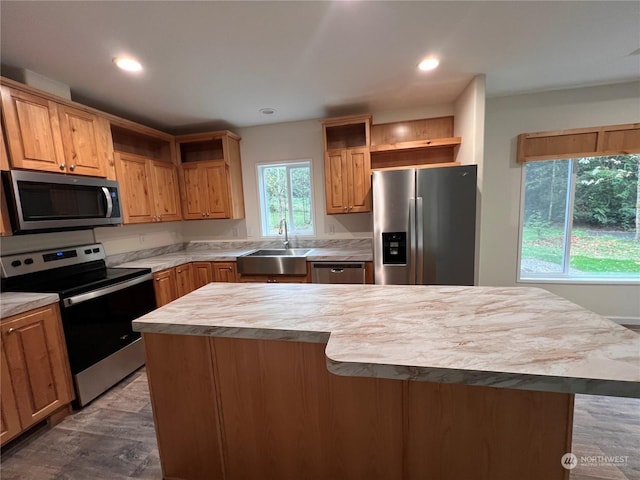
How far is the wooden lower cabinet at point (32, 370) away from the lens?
1584 mm

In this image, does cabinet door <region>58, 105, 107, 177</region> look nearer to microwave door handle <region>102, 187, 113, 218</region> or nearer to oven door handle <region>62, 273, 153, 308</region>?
microwave door handle <region>102, 187, 113, 218</region>

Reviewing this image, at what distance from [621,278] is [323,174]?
139 inches

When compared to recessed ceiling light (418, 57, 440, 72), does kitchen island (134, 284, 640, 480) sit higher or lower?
lower

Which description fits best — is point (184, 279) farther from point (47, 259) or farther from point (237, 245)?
point (47, 259)

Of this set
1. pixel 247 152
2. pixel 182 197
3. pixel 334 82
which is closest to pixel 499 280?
pixel 334 82

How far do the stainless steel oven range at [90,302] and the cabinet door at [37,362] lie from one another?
0.20ft

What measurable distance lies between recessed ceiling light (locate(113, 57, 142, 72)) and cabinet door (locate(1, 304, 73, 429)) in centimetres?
176

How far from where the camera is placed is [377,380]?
1.06 meters

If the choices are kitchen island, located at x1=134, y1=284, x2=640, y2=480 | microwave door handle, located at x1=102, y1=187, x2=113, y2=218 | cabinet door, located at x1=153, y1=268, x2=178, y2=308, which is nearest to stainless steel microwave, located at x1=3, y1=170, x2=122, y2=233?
microwave door handle, located at x1=102, y1=187, x2=113, y2=218

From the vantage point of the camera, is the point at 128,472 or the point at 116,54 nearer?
the point at 128,472

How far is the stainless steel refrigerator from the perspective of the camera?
2471mm

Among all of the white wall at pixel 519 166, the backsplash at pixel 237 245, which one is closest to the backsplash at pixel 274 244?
the backsplash at pixel 237 245

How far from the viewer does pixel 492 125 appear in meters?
2.98

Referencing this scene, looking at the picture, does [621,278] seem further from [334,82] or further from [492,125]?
[334,82]
